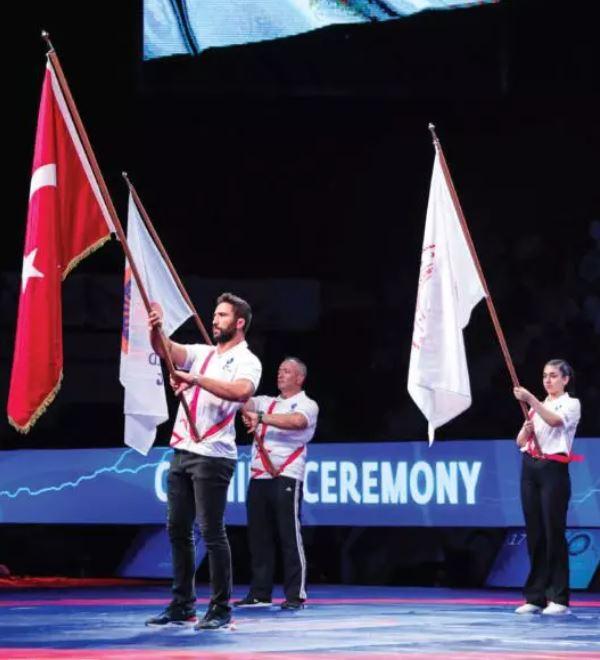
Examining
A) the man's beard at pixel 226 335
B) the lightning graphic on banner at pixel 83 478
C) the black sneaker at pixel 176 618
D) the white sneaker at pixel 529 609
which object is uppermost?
the man's beard at pixel 226 335

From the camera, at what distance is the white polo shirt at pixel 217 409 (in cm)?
647

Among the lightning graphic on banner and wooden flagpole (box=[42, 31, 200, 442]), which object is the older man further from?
the lightning graphic on banner

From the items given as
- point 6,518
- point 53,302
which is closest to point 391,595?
point 6,518

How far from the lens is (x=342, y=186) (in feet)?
47.3

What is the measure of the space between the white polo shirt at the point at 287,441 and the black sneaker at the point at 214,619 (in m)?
2.17

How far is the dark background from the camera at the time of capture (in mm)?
12633

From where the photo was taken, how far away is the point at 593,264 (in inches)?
528

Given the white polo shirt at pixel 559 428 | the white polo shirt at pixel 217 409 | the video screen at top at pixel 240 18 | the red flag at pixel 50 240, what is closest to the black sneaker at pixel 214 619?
the white polo shirt at pixel 217 409

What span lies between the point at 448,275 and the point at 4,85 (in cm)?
701

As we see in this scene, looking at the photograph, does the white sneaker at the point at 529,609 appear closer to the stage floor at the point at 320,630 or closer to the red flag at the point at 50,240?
the stage floor at the point at 320,630

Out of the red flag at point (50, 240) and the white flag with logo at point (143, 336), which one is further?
the white flag with logo at point (143, 336)

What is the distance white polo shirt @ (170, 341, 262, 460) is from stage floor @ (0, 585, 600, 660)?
92cm

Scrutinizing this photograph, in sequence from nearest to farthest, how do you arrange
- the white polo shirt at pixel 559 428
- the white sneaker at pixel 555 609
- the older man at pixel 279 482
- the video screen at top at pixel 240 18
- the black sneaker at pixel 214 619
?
the black sneaker at pixel 214 619 < the white sneaker at pixel 555 609 < the white polo shirt at pixel 559 428 < the older man at pixel 279 482 < the video screen at top at pixel 240 18

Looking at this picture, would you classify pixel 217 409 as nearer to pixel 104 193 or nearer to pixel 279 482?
pixel 104 193
